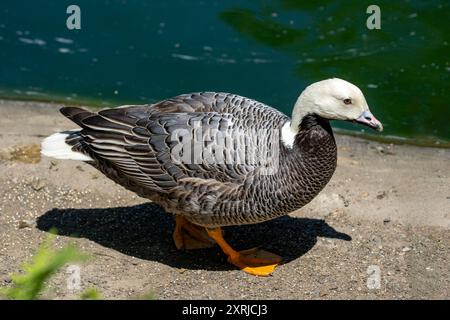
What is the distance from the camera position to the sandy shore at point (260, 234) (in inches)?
263

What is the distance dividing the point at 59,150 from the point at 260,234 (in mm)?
2087

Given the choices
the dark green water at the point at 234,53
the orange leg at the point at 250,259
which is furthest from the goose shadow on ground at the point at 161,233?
the dark green water at the point at 234,53

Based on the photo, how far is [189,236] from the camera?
292 inches

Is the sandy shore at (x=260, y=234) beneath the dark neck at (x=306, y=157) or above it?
beneath

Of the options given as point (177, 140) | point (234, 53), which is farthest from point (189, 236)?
point (234, 53)

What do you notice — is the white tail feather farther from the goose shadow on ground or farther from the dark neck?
the dark neck

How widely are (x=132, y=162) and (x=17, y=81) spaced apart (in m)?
5.33

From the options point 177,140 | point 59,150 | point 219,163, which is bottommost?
point 59,150

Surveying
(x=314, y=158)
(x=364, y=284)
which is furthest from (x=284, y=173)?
(x=364, y=284)

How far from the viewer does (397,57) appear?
11711 millimetres

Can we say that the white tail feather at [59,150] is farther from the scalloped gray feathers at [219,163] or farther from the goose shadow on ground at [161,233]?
the goose shadow on ground at [161,233]

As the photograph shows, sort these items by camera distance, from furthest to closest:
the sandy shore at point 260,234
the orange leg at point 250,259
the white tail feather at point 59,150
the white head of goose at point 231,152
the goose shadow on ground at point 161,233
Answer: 1. the goose shadow on ground at point 161,233
2. the white tail feather at point 59,150
3. the orange leg at point 250,259
4. the sandy shore at point 260,234
5. the white head of goose at point 231,152

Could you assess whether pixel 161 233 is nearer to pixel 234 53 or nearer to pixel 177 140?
pixel 177 140

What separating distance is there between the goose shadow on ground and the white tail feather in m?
0.81
